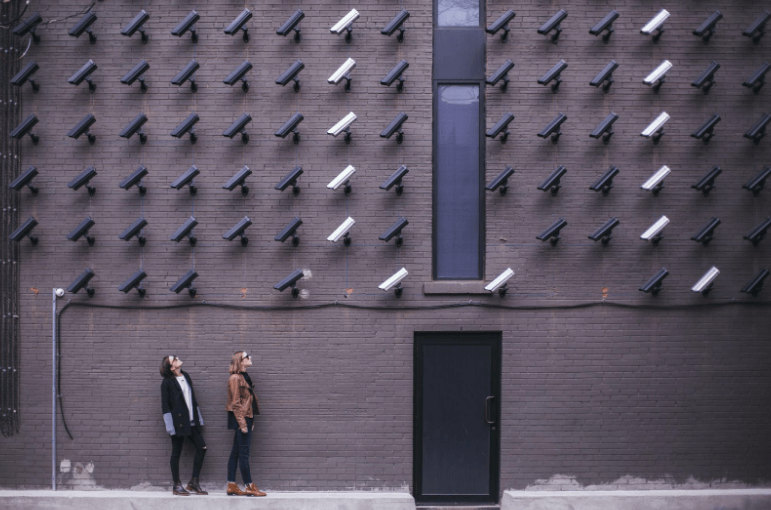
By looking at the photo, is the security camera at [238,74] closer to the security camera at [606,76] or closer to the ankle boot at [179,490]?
the security camera at [606,76]

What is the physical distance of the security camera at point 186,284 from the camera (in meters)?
8.66

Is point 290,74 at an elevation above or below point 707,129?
above

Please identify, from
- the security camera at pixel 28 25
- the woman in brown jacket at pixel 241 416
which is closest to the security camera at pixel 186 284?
the woman in brown jacket at pixel 241 416

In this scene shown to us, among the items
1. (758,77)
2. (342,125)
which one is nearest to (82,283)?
(342,125)

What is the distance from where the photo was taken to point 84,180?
8.67m

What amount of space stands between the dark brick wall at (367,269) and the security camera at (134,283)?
0.40ft

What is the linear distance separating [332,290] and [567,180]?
11.2 feet

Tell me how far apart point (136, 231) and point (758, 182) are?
8098 mm

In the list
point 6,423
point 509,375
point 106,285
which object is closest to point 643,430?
point 509,375

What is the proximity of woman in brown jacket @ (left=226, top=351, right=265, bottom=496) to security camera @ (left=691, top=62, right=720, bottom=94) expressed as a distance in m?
6.80

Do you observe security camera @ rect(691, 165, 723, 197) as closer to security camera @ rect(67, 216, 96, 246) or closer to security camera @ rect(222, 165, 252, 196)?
security camera @ rect(222, 165, 252, 196)

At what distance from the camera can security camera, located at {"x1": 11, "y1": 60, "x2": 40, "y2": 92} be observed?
8703mm

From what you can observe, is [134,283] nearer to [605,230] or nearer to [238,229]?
[238,229]

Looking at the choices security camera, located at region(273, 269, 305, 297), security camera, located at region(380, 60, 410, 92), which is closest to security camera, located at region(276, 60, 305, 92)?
security camera, located at region(380, 60, 410, 92)
